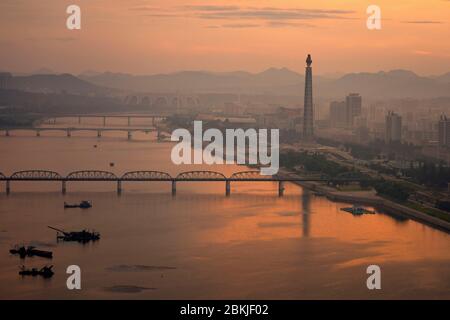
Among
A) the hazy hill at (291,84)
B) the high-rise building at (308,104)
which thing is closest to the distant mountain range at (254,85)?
the hazy hill at (291,84)

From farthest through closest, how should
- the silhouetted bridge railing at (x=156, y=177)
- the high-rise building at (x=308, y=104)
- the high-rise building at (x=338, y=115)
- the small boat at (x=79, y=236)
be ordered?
the high-rise building at (x=338, y=115) < the high-rise building at (x=308, y=104) < the silhouetted bridge railing at (x=156, y=177) < the small boat at (x=79, y=236)

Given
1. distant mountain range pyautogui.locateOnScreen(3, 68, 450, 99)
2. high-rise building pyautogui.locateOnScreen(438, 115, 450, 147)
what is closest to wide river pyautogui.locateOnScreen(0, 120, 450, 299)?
high-rise building pyautogui.locateOnScreen(438, 115, 450, 147)

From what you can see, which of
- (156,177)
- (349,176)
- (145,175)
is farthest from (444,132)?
(156,177)

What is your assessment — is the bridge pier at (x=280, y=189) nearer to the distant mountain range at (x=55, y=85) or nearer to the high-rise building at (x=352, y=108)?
the high-rise building at (x=352, y=108)

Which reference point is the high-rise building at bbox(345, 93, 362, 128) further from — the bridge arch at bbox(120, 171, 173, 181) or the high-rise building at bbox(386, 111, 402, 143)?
the bridge arch at bbox(120, 171, 173, 181)

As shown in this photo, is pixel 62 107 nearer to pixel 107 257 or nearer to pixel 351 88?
pixel 351 88

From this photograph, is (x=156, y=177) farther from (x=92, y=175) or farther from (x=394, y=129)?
(x=394, y=129)
